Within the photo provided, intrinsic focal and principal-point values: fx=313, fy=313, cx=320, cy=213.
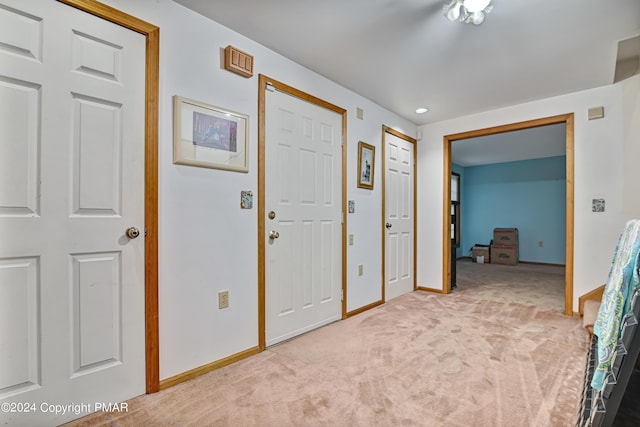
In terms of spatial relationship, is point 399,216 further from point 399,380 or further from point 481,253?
point 481,253

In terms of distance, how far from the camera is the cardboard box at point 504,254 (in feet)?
21.4

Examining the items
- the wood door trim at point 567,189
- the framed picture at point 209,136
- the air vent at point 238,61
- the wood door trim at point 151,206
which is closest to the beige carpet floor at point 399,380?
the wood door trim at point 151,206

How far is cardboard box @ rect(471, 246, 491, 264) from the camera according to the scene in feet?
22.4

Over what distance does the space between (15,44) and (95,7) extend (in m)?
0.40

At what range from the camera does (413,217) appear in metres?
4.15

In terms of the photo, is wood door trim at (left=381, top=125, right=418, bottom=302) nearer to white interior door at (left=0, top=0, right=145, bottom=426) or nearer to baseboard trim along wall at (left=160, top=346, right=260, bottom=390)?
baseboard trim along wall at (left=160, top=346, right=260, bottom=390)

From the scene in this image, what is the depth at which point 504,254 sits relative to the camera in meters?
6.60

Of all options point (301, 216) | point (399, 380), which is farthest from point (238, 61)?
point (399, 380)

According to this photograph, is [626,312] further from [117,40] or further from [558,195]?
[558,195]

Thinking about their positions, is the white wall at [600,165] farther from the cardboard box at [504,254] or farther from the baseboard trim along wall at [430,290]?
the cardboard box at [504,254]

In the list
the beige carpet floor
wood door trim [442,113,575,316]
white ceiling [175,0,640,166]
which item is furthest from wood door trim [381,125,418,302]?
the beige carpet floor

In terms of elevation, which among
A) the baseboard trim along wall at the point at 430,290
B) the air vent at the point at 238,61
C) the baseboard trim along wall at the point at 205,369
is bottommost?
the baseboard trim along wall at the point at 430,290

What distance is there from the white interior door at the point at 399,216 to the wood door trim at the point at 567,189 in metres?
0.41

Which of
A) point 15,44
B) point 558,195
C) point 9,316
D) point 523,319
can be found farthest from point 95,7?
point 558,195
